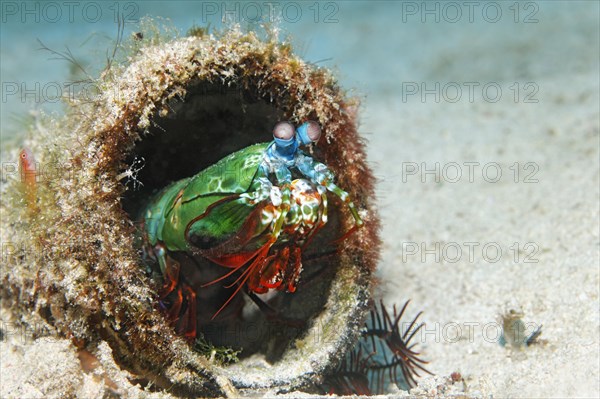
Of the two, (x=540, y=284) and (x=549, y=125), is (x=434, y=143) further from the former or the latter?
(x=540, y=284)

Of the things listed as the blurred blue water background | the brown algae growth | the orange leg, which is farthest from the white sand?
the blurred blue water background

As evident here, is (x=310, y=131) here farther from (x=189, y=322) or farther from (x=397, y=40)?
(x=397, y=40)

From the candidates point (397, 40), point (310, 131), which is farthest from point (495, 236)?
point (397, 40)

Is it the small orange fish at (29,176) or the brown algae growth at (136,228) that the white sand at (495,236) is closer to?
the brown algae growth at (136,228)

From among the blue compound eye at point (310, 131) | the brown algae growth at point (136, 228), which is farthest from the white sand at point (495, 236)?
the blue compound eye at point (310, 131)

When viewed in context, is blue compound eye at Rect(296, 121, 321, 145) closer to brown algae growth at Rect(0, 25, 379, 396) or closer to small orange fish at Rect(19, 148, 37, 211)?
brown algae growth at Rect(0, 25, 379, 396)
